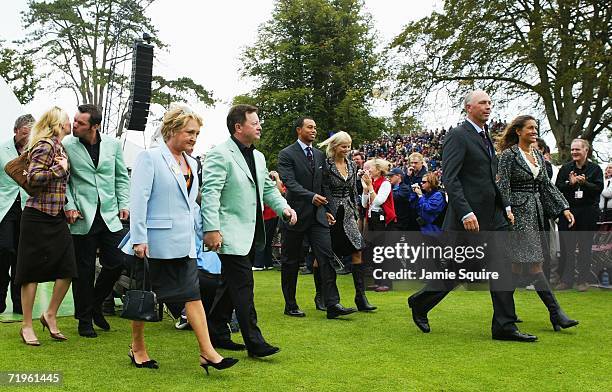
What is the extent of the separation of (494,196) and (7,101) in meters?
9.74

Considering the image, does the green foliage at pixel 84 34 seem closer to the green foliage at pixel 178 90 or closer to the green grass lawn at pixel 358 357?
the green foliage at pixel 178 90

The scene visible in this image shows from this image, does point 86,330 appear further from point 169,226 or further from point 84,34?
point 84,34

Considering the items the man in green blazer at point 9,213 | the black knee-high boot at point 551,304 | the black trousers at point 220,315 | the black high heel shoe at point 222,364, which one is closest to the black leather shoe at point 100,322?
the man in green blazer at point 9,213

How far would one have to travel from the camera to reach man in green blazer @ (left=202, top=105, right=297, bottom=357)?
5188mm

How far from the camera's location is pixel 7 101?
12836 mm

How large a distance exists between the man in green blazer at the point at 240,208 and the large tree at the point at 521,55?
63.7ft

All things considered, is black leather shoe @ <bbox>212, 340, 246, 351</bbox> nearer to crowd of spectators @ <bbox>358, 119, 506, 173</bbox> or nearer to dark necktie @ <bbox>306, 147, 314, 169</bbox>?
dark necktie @ <bbox>306, 147, 314, 169</bbox>

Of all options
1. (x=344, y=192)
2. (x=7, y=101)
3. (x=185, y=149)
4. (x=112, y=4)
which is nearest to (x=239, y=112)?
(x=185, y=149)

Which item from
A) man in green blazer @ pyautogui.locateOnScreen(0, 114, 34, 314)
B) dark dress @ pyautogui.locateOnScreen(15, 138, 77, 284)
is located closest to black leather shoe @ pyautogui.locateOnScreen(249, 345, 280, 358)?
dark dress @ pyautogui.locateOnScreen(15, 138, 77, 284)

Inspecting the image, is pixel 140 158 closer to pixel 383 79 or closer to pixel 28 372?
pixel 28 372

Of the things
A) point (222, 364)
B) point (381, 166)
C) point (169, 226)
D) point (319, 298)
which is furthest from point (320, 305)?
point (169, 226)

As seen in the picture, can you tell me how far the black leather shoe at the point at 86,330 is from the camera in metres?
6.19

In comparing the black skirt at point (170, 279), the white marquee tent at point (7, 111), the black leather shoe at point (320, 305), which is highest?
the white marquee tent at point (7, 111)

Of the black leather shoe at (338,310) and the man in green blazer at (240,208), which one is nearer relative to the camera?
the man in green blazer at (240,208)
